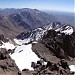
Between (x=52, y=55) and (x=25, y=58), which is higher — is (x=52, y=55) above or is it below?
below

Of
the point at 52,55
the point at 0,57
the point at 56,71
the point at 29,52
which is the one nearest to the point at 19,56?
the point at 29,52

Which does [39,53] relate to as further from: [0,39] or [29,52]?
[0,39]

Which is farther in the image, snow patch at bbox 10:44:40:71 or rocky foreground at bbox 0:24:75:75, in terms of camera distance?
snow patch at bbox 10:44:40:71

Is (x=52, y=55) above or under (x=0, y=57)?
under

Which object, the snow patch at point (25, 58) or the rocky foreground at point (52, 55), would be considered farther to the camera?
the snow patch at point (25, 58)

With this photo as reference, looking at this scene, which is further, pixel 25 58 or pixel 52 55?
pixel 52 55

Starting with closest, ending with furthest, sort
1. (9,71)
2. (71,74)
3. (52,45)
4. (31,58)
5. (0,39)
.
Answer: (9,71), (71,74), (31,58), (52,45), (0,39)

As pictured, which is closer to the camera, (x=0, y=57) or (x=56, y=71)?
(x=56, y=71)

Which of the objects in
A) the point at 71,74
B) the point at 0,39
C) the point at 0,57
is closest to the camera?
the point at 71,74

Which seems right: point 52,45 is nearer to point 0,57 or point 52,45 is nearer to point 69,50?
point 69,50
